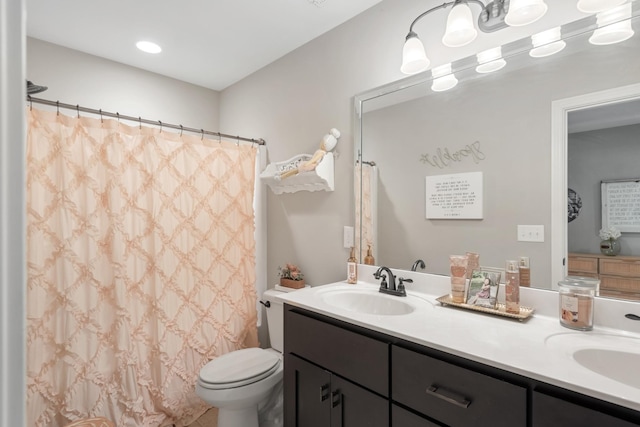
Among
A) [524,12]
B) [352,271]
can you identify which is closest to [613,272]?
[524,12]

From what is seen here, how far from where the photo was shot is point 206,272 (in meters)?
2.22

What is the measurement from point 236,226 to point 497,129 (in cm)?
172

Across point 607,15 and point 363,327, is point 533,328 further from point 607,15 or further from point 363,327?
point 607,15

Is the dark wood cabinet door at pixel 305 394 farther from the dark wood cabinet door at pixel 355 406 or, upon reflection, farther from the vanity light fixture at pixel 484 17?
the vanity light fixture at pixel 484 17

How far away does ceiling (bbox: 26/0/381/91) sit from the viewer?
1872 millimetres

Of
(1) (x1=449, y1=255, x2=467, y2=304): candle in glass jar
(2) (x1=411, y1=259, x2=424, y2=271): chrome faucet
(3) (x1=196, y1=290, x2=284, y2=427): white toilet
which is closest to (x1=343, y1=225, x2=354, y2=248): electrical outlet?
(2) (x1=411, y1=259, x2=424, y2=271): chrome faucet

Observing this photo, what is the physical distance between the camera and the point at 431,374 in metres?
1.01

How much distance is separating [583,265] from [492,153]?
1.82 feet

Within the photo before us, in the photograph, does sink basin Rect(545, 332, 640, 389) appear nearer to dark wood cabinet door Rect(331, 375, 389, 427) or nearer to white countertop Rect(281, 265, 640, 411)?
white countertop Rect(281, 265, 640, 411)

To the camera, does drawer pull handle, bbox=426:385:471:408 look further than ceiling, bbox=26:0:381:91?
No

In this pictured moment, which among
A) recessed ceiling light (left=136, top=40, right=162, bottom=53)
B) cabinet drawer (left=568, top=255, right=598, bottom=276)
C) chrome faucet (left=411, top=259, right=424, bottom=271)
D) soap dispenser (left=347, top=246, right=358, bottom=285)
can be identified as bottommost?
soap dispenser (left=347, top=246, right=358, bottom=285)

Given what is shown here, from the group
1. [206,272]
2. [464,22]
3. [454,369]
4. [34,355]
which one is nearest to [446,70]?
[464,22]

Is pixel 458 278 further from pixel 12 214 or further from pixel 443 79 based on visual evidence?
pixel 12 214

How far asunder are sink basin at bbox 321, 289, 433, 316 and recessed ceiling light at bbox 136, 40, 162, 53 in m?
2.05
